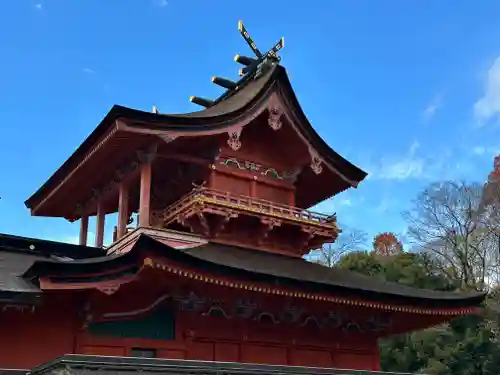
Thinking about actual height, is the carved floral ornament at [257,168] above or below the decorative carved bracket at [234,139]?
below

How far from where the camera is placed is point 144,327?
14.9 metres

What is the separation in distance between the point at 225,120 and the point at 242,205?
110 inches

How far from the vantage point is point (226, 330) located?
16.3m

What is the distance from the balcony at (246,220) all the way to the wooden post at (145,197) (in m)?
1.11

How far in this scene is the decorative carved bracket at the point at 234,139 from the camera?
1859 centimetres

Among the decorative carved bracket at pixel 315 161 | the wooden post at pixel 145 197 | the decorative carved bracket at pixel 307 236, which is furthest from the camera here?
the decorative carved bracket at pixel 315 161

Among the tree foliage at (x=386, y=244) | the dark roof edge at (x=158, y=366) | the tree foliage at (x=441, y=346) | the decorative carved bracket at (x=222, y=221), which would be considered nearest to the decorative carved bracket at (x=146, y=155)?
the decorative carved bracket at (x=222, y=221)

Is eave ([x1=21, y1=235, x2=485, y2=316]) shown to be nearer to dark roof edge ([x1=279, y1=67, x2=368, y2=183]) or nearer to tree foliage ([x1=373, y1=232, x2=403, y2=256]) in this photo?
dark roof edge ([x1=279, y1=67, x2=368, y2=183])

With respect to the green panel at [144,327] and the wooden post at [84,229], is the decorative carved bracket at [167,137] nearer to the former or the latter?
the green panel at [144,327]

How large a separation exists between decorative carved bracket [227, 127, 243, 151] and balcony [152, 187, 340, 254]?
1.55m

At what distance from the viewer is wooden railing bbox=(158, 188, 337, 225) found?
57.3 feet

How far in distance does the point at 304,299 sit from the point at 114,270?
539 cm

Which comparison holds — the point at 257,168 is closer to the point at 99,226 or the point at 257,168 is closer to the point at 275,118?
the point at 275,118

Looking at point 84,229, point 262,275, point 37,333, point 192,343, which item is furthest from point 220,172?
point 37,333
